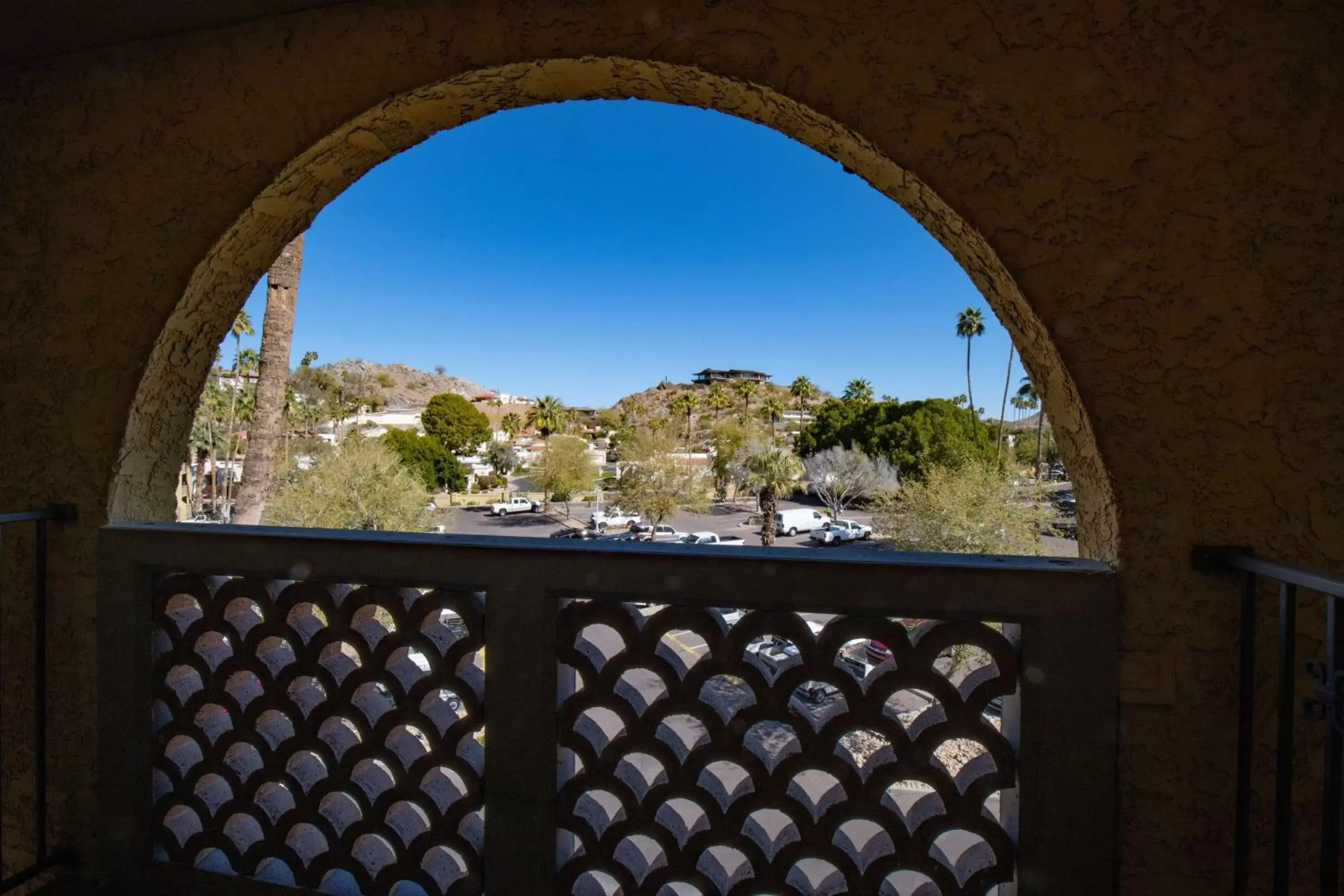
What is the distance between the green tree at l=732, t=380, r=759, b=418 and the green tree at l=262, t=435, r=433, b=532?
2172 centimetres

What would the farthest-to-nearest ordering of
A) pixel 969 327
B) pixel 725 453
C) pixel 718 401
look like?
pixel 718 401 < pixel 725 453 < pixel 969 327

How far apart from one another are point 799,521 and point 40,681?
2416 cm

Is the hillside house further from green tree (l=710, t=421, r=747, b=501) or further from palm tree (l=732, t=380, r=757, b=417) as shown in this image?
green tree (l=710, t=421, r=747, b=501)

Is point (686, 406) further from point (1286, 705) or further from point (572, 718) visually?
point (1286, 705)

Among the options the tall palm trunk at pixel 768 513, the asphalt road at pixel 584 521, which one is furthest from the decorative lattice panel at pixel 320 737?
the asphalt road at pixel 584 521

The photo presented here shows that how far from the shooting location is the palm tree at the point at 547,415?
120 ft

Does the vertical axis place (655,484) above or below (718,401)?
below

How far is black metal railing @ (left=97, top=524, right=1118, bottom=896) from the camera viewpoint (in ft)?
4.17

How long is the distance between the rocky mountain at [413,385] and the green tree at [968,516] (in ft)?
163

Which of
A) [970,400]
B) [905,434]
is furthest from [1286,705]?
[905,434]

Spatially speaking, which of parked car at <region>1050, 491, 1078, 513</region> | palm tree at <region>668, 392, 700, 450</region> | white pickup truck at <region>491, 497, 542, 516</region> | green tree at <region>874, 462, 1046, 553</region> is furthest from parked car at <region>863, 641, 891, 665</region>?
palm tree at <region>668, 392, 700, 450</region>

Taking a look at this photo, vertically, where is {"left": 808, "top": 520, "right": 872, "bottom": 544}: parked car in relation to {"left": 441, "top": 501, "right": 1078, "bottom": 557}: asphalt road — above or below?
above

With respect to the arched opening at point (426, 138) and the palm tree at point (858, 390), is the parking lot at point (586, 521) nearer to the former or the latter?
the palm tree at point (858, 390)

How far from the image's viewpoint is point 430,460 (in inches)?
1189
